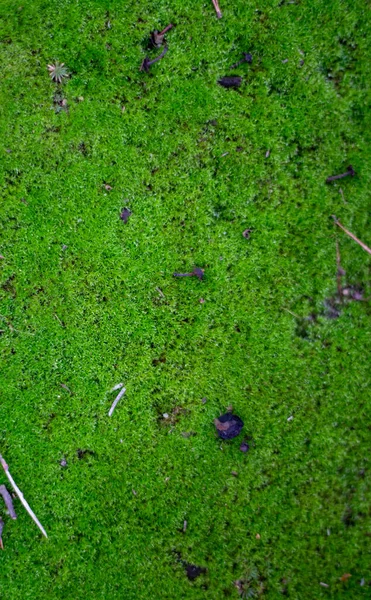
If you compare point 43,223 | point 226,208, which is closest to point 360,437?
point 226,208

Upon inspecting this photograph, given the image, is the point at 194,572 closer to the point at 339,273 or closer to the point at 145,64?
the point at 339,273

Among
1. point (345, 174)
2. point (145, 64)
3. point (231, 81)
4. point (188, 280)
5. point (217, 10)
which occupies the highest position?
point (217, 10)

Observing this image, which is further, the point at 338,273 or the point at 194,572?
the point at 338,273

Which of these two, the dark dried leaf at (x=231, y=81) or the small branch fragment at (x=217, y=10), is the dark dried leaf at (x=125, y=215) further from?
the small branch fragment at (x=217, y=10)

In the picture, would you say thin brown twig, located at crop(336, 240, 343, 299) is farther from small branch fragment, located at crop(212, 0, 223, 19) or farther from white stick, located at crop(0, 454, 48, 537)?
white stick, located at crop(0, 454, 48, 537)

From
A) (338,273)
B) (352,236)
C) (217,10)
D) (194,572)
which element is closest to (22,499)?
(194,572)

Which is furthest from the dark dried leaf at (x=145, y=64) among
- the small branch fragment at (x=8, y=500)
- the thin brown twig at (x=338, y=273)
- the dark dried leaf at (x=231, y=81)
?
the small branch fragment at (x=8, y=500)

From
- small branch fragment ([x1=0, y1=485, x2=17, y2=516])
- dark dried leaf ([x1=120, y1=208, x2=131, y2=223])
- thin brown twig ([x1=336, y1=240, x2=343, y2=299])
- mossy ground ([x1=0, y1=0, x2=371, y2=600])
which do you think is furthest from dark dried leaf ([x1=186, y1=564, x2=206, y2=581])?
dark dried leaf ([x1=120, y1=208, x2=131, y2=223])
